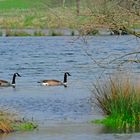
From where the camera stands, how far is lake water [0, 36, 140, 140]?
63.0ft

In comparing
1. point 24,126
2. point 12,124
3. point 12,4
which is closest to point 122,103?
point 24,126

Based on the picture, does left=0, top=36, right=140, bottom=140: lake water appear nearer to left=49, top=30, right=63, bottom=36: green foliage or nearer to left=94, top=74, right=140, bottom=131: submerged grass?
left=94, top=74, right=140, bottom=131: submerged grass

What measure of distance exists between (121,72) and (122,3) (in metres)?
4.44

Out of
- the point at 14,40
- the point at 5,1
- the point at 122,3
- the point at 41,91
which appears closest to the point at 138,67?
the point at 41,91

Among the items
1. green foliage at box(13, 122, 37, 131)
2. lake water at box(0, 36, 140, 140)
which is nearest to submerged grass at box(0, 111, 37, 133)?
green foliage at box(13, 122, 37, 131)

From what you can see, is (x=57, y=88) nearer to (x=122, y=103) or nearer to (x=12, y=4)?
(x=122, y=103)

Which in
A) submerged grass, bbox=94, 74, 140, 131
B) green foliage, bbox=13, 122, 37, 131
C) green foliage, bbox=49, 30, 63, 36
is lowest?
green foliage, bbox=49, 30, 63, 36

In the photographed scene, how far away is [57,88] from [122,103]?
1368cm

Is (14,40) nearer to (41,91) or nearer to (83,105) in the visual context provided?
(41,91)

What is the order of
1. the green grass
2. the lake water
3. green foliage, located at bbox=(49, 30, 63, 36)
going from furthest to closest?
1. the green grass
2. green foliage, located at bbox=(49, 30, 63, 36)
3. the lake water

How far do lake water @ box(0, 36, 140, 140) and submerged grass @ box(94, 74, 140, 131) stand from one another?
0.39m

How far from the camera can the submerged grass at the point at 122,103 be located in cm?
1920

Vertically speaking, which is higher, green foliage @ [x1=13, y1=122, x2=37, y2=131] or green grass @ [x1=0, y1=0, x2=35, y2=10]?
green grass @ [x1=0, y1=0, x2=35, y2=10]

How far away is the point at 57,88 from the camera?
3284 cm
